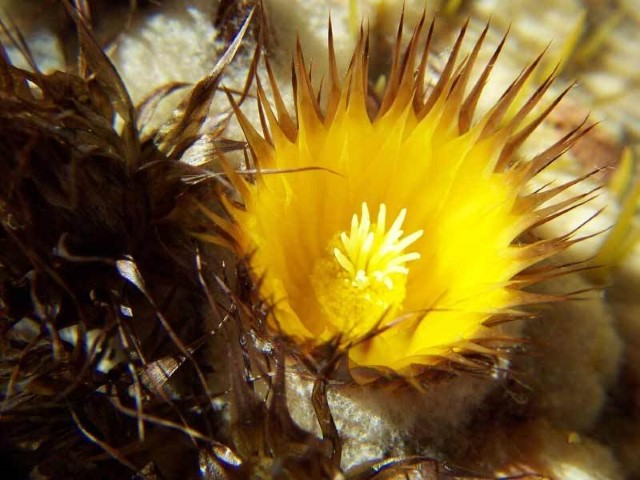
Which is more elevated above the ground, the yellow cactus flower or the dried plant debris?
the yellow cactus flower

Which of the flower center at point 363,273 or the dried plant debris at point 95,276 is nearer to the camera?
the dried plant debris at point 95,276

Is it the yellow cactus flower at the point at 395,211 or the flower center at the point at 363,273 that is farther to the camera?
the flower center at the point at 363,273

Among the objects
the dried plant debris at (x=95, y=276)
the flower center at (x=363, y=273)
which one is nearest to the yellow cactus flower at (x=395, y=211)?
the flower center at (x=363, y=273)

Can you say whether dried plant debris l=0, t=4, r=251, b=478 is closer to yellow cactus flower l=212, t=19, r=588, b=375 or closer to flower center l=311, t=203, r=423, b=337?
yellow cactus flower l=212, t=19, r=588, b=375

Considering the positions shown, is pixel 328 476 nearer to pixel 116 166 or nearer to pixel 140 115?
pixel 116 166

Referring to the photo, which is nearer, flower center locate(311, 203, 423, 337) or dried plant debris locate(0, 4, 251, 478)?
dried plant debris locate(0, 4, 251, 478)

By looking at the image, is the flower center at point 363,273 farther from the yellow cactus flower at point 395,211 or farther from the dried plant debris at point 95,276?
the dried plant debris at point 95,276

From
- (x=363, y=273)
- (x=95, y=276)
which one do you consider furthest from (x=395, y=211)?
(x=95, y=276)

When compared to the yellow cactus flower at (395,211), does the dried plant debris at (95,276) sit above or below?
below

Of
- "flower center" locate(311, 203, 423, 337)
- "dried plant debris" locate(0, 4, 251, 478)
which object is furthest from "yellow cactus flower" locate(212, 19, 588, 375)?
"dried plant debris" locate(0, 4, 251, 478)

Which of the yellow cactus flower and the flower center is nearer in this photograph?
the yellow cactus flower
